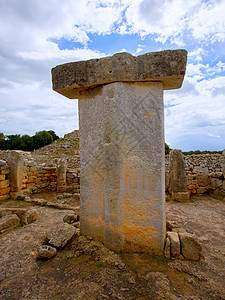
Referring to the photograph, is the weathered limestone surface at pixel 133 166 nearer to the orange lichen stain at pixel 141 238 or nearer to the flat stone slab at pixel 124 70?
the orange lichen stain at pixel 141 238

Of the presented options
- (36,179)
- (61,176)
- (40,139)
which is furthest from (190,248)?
(40,139)

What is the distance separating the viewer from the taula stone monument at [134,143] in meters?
2.40

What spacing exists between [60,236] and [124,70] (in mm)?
2608

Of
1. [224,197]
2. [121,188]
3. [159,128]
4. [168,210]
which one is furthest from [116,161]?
[224,197]

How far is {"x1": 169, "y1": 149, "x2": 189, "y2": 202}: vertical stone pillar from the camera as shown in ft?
20.9

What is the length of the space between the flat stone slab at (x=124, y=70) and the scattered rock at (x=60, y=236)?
7.31ft

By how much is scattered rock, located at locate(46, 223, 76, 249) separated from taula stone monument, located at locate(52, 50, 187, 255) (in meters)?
0.55

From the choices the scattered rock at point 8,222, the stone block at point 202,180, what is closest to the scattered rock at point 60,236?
the scattered rock at point 8,222

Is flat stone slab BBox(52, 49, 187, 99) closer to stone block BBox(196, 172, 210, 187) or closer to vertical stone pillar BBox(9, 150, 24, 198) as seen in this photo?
vertical stone pillar BBox(9, 150, 24, 198)

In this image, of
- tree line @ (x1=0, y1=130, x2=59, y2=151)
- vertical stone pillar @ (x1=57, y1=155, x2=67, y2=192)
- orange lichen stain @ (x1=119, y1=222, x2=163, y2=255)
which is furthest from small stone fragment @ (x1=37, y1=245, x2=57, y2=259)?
tree line @ (x1=0, y1=130, x2=59, y2=151)

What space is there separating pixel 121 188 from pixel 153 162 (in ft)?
1.91

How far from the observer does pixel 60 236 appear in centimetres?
261

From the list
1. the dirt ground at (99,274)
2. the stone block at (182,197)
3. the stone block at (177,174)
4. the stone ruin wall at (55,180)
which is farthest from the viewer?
the stone ruin wall at (55,180)

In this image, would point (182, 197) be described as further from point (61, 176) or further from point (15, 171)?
point (15, 171)
